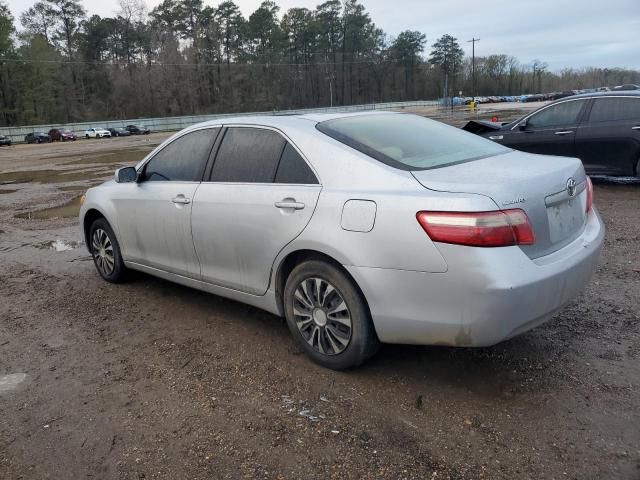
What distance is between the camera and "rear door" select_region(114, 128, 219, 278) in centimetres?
427

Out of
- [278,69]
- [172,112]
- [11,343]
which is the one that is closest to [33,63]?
[172,112]

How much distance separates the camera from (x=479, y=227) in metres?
2.76

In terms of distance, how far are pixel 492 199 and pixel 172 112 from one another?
96.4 metres

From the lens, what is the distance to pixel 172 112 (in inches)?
3664

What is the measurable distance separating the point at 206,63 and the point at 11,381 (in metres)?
98.8

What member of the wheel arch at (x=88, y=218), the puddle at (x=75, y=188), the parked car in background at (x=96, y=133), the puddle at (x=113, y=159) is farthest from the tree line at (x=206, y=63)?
the wheel arch at (x=88, y=218)

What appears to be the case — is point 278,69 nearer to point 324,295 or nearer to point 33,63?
point 33,63

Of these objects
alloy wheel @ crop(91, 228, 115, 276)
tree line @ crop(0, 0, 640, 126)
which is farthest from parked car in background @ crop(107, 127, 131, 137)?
alloy wheel @ crop(91, 228, 115, 276)

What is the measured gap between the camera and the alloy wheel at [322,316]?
3.30 m

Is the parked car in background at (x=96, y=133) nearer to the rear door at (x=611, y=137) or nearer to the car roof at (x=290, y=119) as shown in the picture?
the rear door at (x=611, y=137)

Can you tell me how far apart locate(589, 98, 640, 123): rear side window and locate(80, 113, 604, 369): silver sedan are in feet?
18.9

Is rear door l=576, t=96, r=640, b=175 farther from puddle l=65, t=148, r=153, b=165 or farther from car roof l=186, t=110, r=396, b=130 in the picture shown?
puddle l=65, t=148, r=153, b=165

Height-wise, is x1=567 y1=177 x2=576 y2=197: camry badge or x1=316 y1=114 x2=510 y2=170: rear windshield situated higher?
x1=316 y1=114 x2=510 y2=170: rear windshield

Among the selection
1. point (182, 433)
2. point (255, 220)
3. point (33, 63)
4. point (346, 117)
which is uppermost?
point (33, 63)
